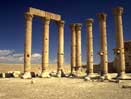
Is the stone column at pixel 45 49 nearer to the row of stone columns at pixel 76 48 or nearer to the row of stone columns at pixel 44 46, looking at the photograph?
the row of stone columns at pixel 44 46

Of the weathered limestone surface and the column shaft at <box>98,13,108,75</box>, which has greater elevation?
the weathered limestone surface

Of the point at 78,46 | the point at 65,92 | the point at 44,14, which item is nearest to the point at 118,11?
the point at 44,14

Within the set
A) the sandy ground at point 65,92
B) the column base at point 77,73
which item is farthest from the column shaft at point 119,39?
the column base at point 77,73

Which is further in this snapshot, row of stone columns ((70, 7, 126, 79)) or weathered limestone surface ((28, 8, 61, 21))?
weathered limestone surface ((28, 8, 61, 21))

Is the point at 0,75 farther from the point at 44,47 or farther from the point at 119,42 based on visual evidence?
the point at 119,42

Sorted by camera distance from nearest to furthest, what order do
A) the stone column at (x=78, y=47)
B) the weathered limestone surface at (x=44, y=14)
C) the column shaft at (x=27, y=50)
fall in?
the column shaft at (x=27, y=50), the weathered limestone surface at (x=44, y=14), the stone column at (x=78, y=47)

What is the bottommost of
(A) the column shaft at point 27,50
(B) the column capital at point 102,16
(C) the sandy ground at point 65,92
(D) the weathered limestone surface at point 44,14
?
(C) the sandy ground at point 65,92

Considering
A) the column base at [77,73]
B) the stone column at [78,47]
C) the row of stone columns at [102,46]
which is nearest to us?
the row of stone columns at [102,46]

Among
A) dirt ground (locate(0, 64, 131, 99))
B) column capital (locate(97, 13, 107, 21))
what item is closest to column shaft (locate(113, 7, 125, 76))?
column capital (locate(97, 13, 107, 21))

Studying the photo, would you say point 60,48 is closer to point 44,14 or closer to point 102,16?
point 44,14

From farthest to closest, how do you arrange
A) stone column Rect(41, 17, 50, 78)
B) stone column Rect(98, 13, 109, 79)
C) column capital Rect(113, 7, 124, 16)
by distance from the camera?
1. stone column Rect(41, 17, 50, 78)
2. stone column Rect(98, 13, 109, 79)
3. column capital Rect(113, 7, 124, 16)

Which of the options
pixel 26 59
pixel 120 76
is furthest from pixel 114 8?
pixel 26 59

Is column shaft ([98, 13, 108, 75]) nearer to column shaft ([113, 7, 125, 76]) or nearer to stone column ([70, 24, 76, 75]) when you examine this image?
column shaft ([113, 7, 125, 76])

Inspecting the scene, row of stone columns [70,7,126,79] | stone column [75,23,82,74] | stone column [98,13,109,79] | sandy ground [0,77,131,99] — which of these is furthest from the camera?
stone column [75,23,82,74]
